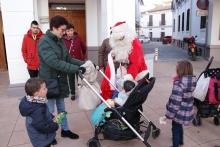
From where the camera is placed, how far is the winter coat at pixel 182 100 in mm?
2432

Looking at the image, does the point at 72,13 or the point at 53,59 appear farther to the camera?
the point at 72,13

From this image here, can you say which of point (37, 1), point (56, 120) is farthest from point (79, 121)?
point (37, 1)

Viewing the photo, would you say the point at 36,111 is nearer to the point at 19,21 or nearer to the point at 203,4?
the point at 19,21

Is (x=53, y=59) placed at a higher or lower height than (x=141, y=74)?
higher

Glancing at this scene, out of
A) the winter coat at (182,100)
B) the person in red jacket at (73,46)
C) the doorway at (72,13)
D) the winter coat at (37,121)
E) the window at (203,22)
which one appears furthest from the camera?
the window at (203,22)

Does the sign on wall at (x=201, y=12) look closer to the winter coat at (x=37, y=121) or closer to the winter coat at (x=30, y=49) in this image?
the winter coat at (x=30, y=49)

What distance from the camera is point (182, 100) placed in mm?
2510

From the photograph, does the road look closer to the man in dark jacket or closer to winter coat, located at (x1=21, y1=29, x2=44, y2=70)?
winter coat, located at (x1=21, y1=29, x2=44, y2=70)

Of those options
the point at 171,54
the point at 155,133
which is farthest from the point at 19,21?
the point at 171,54

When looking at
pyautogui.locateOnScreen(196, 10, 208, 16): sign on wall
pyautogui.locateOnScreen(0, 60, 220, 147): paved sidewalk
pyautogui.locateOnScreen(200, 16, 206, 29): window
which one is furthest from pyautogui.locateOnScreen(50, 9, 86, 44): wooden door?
pyautogui.locateOnScreen(200, 16, 206, 29): window

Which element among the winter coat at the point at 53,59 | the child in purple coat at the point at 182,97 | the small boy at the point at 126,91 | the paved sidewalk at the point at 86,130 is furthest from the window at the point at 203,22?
the winter coat at the point at 53,59

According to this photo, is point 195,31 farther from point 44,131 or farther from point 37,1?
point 44,131

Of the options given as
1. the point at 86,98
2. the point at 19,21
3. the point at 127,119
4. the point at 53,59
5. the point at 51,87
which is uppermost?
the point at 19,21

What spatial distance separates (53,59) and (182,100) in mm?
1654
